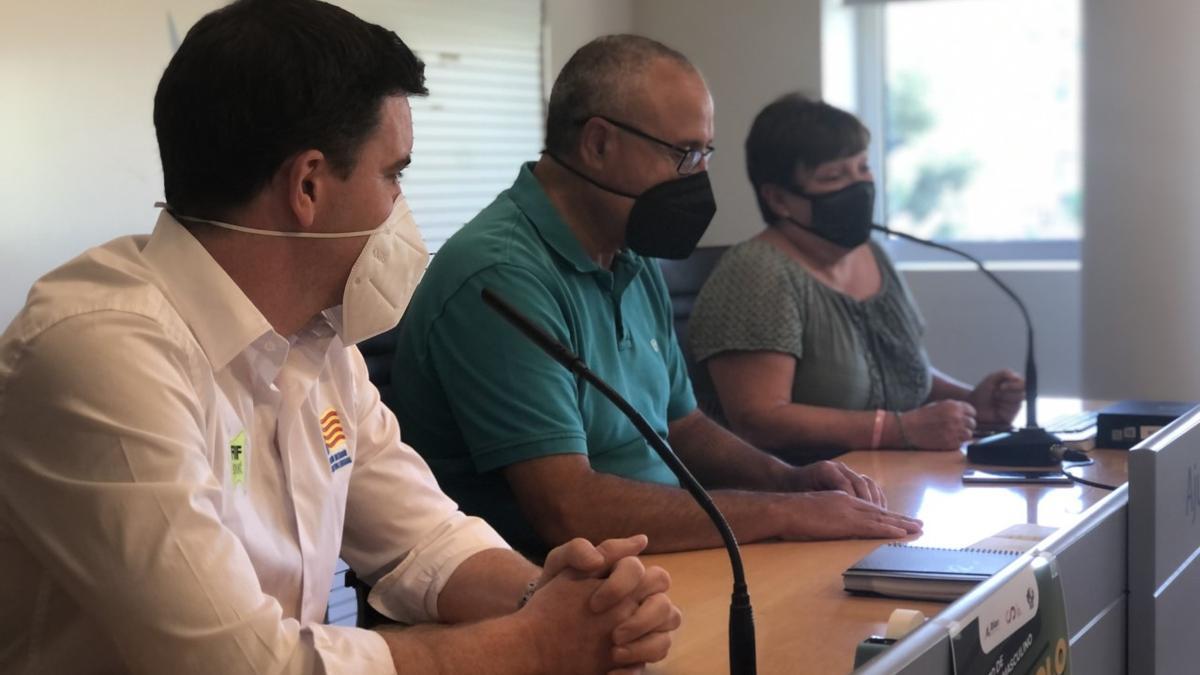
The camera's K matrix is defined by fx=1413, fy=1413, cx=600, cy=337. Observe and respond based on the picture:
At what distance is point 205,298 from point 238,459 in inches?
6.3

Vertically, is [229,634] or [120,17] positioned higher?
[120,17]

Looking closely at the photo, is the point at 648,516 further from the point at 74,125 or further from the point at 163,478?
the point at 74,125

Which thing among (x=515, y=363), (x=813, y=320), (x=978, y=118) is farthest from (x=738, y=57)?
(x=515, y=363)

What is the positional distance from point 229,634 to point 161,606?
6 centimetres

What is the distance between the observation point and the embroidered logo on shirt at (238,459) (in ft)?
4.42

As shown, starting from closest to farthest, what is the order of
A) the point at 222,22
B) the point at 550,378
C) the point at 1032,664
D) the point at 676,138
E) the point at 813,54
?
1. the point at 1032,664
2. the point at 222,22
3. the point at 550,378
4. the point at 676,138
5. the point at 813,54

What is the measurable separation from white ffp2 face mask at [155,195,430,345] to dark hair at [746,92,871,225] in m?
1.51

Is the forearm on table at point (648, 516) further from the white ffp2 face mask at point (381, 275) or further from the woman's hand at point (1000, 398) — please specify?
the woman's hand at point (1000, 398)

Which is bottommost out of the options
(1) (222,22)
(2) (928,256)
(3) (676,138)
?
(2) (928,256)

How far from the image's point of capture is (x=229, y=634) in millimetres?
1159

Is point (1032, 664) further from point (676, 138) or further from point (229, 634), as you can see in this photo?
point (676, 138)

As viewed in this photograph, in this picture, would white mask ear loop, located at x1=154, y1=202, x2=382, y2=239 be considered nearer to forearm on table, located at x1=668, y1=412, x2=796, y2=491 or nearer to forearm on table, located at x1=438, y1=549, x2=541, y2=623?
forearm on table, located at x1=438, y1=549, x2=541, y2=623

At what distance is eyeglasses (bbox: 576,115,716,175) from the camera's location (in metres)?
2.20

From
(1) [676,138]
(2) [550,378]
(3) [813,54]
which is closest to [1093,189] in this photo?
(3) [813,54]
